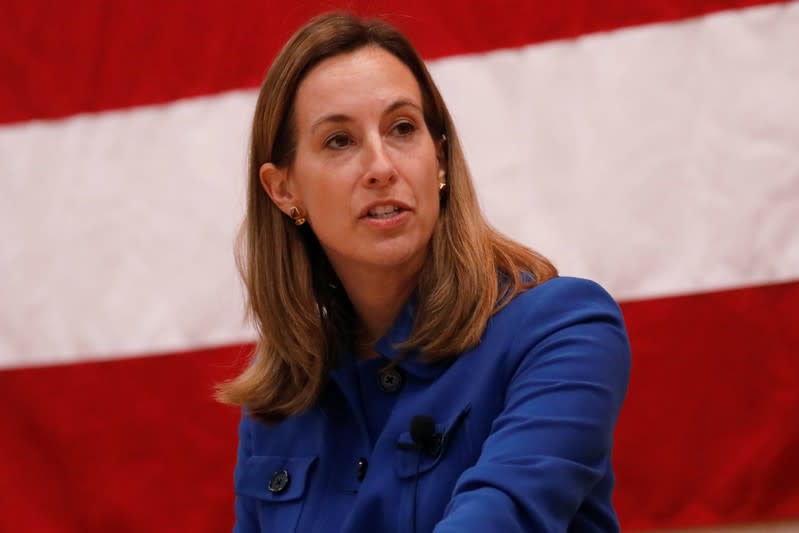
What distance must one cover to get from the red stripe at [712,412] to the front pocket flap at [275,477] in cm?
64

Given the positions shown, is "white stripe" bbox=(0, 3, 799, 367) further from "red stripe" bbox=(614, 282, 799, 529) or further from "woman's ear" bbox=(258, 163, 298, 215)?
"woman's ear" bbox=(258, 163, 298, 215)

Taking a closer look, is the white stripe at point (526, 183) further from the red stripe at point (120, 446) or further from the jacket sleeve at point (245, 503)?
the jacket sleeve at point (245, 503)

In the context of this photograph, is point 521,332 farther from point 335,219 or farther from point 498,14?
point 498,14

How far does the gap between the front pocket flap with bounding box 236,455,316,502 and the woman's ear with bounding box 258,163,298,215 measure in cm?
37

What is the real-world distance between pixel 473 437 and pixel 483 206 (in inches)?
29.5

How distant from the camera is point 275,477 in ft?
5.07

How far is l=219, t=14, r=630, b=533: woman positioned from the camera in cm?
118

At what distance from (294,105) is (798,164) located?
2.87 ft

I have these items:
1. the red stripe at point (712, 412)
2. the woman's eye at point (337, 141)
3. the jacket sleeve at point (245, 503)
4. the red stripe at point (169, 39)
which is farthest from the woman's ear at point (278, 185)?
the red stripe at point (712, 412)

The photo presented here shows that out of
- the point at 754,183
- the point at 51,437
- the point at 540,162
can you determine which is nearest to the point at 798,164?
the point at 754,183

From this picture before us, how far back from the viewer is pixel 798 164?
5.87 ft

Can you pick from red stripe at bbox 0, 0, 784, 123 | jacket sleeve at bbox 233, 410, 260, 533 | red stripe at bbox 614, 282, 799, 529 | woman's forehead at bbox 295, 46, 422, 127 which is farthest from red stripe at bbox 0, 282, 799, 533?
woman's forehead at bbox 295, 46, 422, 127

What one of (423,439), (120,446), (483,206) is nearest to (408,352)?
(423,439)

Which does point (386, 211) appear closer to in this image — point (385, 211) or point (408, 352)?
point (385, 211)
